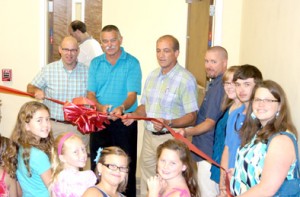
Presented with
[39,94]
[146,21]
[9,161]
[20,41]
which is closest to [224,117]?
[9,161]

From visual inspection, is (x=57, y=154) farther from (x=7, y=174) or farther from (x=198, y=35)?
(x=198, y=35)

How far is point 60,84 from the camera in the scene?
4.14 meters

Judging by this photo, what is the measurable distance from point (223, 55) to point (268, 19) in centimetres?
53

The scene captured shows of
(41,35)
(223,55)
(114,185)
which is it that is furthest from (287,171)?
(41,35)

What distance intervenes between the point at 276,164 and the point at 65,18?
3934 millimetres

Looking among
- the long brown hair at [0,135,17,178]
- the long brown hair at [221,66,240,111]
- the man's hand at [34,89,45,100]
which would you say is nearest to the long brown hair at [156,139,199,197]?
the long brown hair at [221,66,240,111]

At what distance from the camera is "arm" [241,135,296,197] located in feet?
6.91

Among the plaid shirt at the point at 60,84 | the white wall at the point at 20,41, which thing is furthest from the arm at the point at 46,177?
the white wall at the point at 20,41

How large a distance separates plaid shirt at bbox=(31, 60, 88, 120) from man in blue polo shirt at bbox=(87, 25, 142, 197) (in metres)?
0.19

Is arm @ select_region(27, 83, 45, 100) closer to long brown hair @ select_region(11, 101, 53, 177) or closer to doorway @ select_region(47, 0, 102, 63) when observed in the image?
long brown hair @ select_region(11, 101, 53, 177)

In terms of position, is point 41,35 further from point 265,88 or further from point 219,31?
point 265,88

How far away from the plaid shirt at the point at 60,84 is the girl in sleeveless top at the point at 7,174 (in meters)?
1.35

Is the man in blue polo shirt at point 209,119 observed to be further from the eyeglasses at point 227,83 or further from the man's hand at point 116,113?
the man's hand at point 116,113

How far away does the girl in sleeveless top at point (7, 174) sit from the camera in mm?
2713
